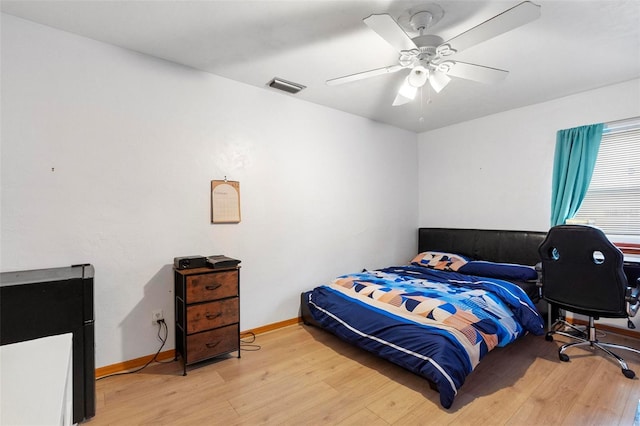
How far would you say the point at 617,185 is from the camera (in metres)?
3.16

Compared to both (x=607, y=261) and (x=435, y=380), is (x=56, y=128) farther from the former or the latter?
(x=607, y=261)

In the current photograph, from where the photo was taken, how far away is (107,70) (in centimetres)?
235

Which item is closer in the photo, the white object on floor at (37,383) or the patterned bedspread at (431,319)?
the white object on floor at (37,383)

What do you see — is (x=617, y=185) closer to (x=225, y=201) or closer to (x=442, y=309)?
(x=442, y=309)

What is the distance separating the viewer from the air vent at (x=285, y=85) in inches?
118

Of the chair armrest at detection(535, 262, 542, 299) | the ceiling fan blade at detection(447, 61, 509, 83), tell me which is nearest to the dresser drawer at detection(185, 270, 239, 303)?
the ceiling fan blade at detection(447, 61, 509, 83)

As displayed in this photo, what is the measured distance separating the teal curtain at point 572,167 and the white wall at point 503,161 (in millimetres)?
92

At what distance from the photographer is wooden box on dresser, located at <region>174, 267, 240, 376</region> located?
7.67 feet

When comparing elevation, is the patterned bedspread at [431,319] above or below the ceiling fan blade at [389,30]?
below

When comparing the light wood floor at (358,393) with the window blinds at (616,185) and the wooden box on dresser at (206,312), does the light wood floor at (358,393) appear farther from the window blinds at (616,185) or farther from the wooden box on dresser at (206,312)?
the window blinds at (616,185)

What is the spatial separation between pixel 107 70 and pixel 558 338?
4.78 metres

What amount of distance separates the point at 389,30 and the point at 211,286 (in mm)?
2249

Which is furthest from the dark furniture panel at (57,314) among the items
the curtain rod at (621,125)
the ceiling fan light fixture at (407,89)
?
the curtain rod at (621,125)

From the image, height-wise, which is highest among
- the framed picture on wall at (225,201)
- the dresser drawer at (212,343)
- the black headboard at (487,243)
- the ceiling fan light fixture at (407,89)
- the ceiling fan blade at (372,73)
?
the ceiling fan blade at (372,73)
